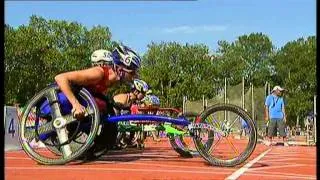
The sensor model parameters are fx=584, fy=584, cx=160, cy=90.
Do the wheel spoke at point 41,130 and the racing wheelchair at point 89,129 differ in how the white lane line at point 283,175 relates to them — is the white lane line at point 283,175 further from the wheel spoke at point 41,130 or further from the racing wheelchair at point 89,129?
the wheel spoke at point 41,130

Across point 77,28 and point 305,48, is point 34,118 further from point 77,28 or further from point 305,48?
point 305,48

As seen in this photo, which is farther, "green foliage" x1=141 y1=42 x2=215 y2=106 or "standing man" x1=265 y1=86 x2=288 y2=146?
"green foliage" x1=141 y1=42 x2=215 y2=106

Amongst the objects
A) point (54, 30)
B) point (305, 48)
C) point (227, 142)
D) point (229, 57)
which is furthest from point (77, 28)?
point (227, 142)

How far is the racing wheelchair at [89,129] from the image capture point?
461cm

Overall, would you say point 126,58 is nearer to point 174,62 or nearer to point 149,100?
point 149,100

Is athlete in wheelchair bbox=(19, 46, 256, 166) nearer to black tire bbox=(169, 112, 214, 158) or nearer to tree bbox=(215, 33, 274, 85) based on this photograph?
black tire bbox=(169, 112, 214, 158)

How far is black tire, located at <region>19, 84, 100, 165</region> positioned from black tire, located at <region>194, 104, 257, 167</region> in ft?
3.51

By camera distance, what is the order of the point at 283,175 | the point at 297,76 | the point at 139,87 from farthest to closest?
the point at 297,76
the point at 139,87
the point at 283,175

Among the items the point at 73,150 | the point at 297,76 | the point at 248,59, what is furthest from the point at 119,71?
the point at 248,59

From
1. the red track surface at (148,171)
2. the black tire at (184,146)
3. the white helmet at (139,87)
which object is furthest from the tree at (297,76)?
the red track surface at (148,171)

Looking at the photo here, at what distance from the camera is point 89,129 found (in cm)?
472

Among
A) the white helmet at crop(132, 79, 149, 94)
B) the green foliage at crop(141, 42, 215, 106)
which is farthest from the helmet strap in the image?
the green foliage at crop(141, 42, 215, 106)

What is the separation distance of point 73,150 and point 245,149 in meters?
1.53

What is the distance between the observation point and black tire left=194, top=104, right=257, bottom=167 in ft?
16.7
